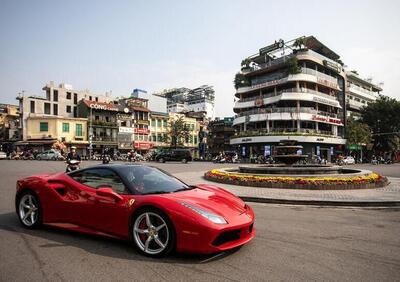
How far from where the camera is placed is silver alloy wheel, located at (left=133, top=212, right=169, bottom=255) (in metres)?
4.09

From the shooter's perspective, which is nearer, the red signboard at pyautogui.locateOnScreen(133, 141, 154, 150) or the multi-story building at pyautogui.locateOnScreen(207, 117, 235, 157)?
the red signboard at pyautogui.locateOnScreen(133, 141, 154, 150)

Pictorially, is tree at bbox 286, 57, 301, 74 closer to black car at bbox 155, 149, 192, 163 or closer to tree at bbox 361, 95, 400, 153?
tree at bbox 361, 95, 400, 153

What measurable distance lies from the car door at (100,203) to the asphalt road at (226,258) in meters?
0.33

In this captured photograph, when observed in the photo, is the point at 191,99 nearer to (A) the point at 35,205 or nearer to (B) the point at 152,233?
(A) the point at 35,205

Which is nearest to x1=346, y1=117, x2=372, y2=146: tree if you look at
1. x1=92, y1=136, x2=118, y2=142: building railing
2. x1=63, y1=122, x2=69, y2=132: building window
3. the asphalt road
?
x1=92, y1=136, x2=118, y2=142: building railing

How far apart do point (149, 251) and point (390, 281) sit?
292 centimetres

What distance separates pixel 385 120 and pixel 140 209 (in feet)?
203

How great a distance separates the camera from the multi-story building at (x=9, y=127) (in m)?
59.3

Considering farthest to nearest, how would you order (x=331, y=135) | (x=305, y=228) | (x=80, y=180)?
(x=331, y=135), (x=305, y=228), (x=80, y=180)

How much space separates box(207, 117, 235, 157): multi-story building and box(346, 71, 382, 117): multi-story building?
2638 centimetres

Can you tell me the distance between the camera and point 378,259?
4.14m

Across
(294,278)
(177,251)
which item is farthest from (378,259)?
(177,251)

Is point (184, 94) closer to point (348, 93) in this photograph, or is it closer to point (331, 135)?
point (348, 93)

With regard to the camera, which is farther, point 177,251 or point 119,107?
point 119,107
